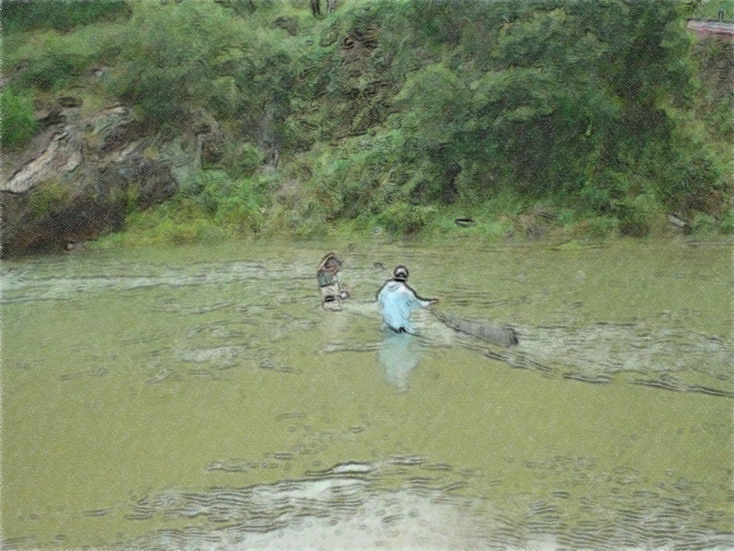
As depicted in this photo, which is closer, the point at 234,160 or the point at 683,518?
the point at 683,518

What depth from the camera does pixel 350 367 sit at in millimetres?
7344

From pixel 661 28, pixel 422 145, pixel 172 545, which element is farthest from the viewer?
pixel 422 145

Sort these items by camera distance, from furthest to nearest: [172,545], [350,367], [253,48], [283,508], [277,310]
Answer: [253,48]
[277,310]
[350,367]
[283,508]
[172,545]

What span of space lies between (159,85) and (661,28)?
8640 millimetres

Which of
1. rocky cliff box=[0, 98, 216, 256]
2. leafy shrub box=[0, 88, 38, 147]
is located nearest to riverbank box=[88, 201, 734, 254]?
rocky cliff box=[0, 98, 216, 256]

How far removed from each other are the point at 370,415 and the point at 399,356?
4.34ft

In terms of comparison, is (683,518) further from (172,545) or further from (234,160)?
(234,160)

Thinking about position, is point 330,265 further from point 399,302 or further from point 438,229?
point 438,229

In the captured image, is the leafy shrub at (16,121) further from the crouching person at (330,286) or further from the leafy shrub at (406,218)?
the crouching person at (330,286)

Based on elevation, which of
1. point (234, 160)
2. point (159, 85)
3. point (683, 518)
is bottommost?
point (683, 518)

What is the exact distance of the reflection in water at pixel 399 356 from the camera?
7023 millimetres

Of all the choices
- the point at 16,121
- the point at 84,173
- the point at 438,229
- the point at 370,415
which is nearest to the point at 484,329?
the point at 370,415

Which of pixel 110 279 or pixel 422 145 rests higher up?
pixel 422 145

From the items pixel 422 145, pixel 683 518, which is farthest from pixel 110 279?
pixel 683 518
